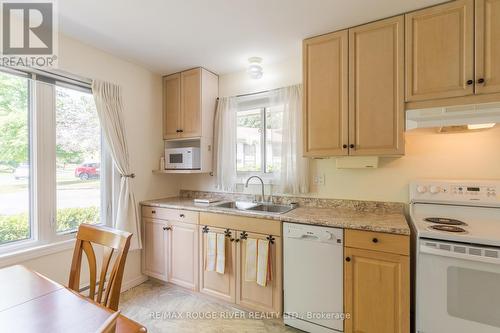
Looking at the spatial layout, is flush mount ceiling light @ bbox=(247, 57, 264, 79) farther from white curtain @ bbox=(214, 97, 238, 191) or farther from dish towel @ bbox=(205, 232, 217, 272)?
dish towel @ bbox=(205, 232, 217, 272)

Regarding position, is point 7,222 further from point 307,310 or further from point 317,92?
point 317,92

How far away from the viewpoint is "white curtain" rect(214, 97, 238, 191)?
2.79 m

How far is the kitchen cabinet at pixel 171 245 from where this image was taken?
2.39m

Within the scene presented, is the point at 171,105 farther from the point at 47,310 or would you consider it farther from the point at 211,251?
the point at 47,310

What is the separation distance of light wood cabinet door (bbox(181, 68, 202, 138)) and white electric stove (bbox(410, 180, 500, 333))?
2.26 metres

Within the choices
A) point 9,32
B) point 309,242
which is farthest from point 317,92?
point 9,32

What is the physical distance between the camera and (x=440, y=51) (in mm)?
1642

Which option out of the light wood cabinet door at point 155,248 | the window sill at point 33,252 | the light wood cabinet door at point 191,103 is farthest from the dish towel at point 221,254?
the window sill at point 33,252

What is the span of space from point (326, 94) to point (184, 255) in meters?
2.04

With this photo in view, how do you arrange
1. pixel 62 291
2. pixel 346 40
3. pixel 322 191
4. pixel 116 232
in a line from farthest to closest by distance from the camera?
1. pixel 322 191
2. pixel 346 40
3. pixel 116 232
4. pixel 62 291

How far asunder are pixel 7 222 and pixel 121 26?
176 cm

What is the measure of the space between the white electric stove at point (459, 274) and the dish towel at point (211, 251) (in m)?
1.54

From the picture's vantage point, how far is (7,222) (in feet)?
6.00

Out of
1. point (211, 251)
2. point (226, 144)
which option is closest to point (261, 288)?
point (211, 251)
